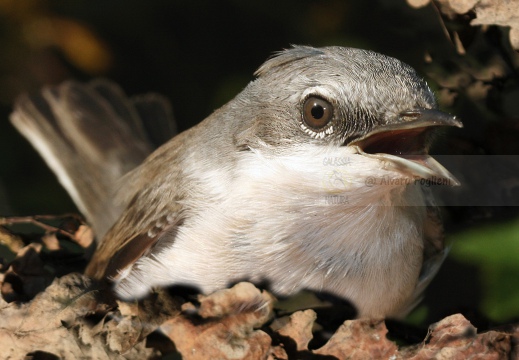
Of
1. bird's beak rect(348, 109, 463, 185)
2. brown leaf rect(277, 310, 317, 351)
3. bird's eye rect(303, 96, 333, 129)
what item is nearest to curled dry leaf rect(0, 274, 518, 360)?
brown leaf rect(277, 310, 317, 351)

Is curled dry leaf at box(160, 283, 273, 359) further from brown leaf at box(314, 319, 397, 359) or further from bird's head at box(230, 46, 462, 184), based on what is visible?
bird's head at box(230, 46, 462, 184)

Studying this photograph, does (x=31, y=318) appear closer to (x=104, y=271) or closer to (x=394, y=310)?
(x=104, y=271)

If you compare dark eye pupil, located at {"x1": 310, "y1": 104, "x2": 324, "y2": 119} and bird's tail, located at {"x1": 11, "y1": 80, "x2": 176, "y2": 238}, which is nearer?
dark eye pupil, located at {"x1": 310, "y1": 104, "x2": 324, "y2": 119}

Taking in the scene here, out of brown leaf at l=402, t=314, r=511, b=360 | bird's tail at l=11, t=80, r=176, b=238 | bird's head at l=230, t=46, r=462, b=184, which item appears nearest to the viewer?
brown leaf at l=402, t=314, r=511, b=360

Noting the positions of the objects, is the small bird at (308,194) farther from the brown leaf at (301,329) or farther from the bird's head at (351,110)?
the brown leaf at (301,329)

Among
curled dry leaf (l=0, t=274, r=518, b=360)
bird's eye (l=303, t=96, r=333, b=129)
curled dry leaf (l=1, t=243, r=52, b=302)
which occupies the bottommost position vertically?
curled dry leaf (l=0, t=274, r=518, b=360)

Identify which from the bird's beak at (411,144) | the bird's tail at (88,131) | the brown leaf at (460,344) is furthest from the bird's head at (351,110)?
the bird's tail at (88,131)
